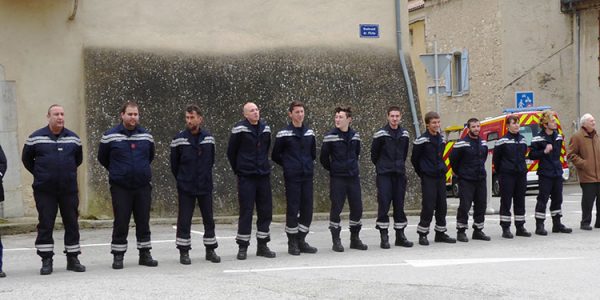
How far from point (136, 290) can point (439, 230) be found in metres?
5.70

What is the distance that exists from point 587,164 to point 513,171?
5.09 feet

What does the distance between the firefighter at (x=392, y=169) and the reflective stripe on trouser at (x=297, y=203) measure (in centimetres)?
109

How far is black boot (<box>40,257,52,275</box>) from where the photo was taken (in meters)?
10.8

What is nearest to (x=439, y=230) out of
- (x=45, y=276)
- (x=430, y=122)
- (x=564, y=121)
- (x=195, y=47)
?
(x=430, y=122)

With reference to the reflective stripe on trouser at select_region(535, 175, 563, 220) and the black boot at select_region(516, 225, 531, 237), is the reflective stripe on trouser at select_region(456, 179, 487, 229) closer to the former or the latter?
the black boot at select_region(516, 225, 531, 237)

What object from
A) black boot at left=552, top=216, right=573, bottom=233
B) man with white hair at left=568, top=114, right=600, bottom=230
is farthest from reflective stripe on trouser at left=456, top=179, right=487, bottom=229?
man with white hair at left=568, top=114, right=600, bottom=230

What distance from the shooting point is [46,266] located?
10.8 meters

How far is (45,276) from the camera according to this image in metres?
10.6

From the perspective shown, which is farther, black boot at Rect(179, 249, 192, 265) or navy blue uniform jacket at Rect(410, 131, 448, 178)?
navy blue uniform jacket at Rect(410, 131, 448, 178)

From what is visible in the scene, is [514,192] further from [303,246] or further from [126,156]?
[126,156]

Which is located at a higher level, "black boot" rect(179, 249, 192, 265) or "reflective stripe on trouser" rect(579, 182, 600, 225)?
"reflective stripe on trouser" rect(579, 182, 600, 225)

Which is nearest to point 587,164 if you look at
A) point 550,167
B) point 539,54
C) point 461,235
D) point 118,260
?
point 550,167

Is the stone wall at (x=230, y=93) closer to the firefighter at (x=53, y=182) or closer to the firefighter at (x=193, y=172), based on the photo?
the firefighter at (x=193, y=172)

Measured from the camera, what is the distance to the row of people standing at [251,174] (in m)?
11.1
